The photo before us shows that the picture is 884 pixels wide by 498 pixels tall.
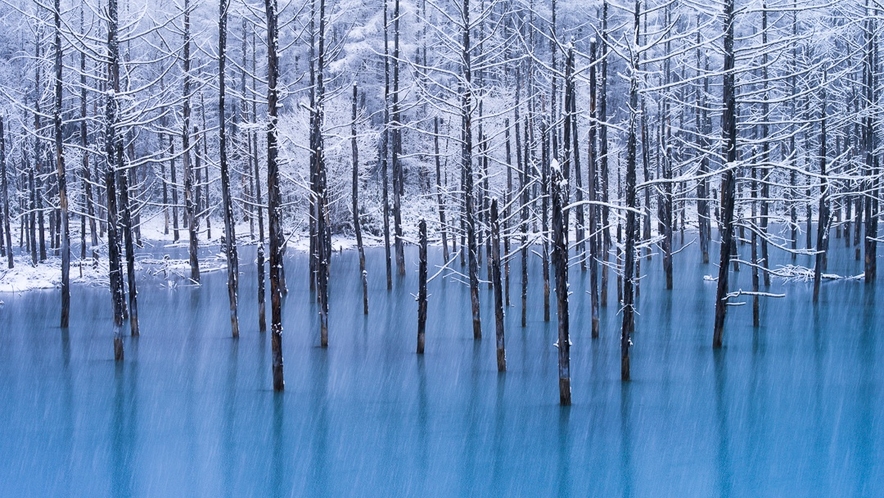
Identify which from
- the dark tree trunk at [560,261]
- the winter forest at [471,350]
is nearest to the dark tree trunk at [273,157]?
the winter forest at [471,350]

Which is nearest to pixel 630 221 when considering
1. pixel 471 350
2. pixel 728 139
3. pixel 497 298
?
pixel 497 298

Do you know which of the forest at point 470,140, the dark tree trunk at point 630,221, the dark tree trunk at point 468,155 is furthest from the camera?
the dark tree trunk at point 468,155

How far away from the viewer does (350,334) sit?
22109 mm

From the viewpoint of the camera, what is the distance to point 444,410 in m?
14.6

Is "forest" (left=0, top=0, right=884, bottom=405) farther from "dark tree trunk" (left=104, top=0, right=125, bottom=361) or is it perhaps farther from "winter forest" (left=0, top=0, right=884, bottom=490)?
"winter forest" (left=0, top=0, right=884, bottom=490)

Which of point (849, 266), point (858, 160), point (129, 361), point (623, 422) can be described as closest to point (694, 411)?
point (623, 422)

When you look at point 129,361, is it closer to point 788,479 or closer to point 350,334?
point 350,334

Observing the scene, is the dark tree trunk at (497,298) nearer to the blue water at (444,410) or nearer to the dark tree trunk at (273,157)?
the blue water at (444,410)

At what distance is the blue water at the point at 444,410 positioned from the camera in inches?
445

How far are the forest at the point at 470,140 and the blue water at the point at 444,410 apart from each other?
3.16 ft

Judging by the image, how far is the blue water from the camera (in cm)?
1130

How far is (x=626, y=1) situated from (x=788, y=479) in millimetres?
41419

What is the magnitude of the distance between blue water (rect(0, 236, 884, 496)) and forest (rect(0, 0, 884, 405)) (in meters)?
0.96

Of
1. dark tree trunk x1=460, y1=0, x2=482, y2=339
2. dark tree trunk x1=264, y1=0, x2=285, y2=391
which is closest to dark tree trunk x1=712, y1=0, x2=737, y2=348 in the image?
dark tree trunk x1=460, y1=0, x2=482, y2=339
